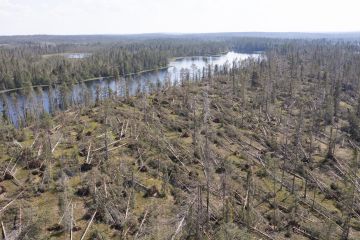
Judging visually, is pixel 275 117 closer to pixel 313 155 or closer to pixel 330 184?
pixel 313 155

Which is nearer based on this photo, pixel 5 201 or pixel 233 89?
pixel 5 201

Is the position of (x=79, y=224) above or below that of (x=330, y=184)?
above

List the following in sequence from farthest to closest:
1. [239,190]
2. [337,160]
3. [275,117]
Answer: [275,117] → [337,160] → [239,190]

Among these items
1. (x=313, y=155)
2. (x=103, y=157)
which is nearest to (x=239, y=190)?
(x=103, y=157)

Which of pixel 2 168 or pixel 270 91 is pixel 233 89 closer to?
pixel 270 91

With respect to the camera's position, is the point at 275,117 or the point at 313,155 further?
the point at 275,117

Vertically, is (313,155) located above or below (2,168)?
below

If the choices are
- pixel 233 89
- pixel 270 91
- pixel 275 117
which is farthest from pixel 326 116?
pixel 233 89

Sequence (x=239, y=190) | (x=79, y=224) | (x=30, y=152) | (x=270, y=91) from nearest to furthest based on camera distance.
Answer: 1. (x=79, y=224)
2. (x=239, y=190)
3. (x=30, y=152)
4. (x=270, y=91)

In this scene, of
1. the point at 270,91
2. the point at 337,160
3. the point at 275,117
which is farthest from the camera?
the point at 270,91
